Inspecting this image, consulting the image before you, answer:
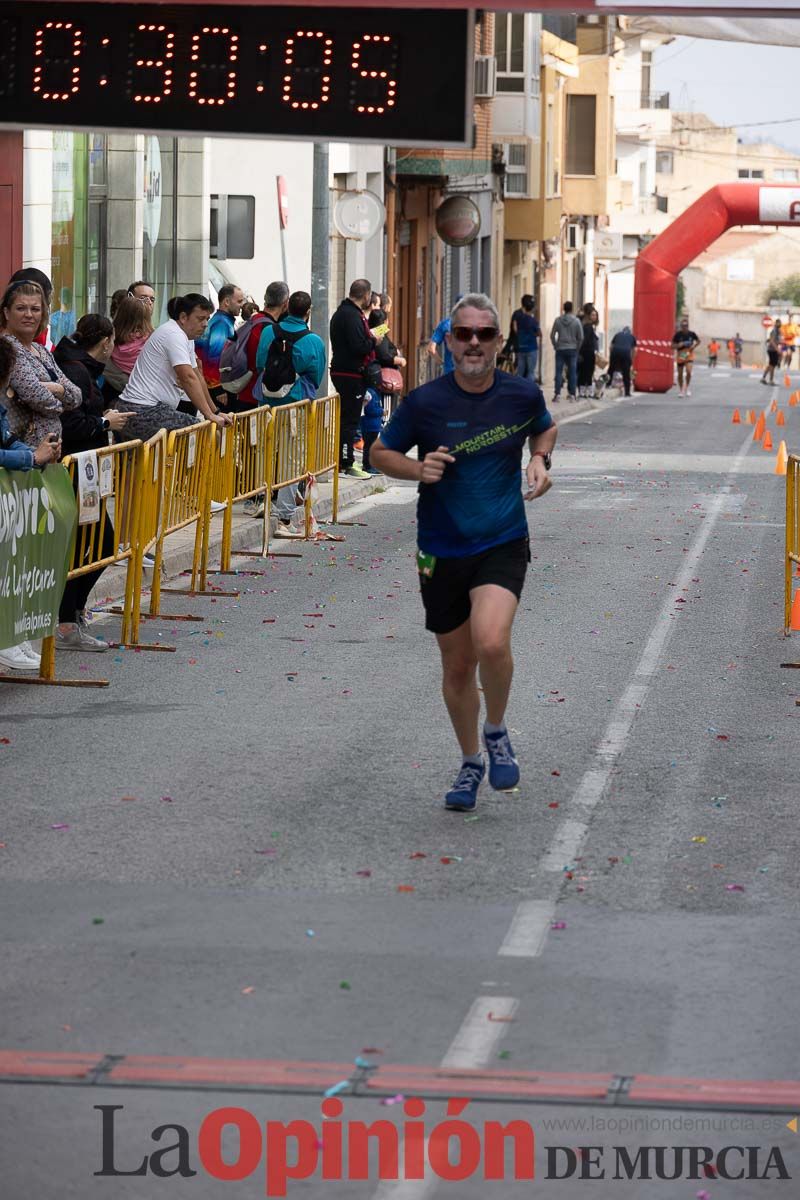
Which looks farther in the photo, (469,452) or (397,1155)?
(469,452)

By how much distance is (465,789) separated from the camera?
27.9 ft

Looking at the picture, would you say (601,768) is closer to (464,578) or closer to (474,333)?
(464,578)

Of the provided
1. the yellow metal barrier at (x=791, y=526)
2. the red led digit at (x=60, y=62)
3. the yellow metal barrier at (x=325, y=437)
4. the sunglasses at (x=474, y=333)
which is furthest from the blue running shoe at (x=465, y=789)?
the yellow metal barrier at (x=325, y=437)

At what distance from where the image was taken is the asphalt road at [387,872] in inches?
220

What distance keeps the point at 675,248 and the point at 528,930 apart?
47.0 m

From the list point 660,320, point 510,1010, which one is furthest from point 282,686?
point 660,320

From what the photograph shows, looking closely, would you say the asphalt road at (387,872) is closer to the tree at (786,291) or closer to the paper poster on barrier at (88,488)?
the paper poster on barrier at (88,488)

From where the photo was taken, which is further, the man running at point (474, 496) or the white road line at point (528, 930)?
the man running at point (474, 496)

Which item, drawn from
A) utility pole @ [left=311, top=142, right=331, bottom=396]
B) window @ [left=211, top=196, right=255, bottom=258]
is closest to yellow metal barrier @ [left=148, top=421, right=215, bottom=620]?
utility pole @ [left=311, top=142, right=331, bottom=396]

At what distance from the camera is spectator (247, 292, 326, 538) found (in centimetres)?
1838

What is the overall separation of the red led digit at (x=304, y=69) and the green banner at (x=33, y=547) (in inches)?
91.3

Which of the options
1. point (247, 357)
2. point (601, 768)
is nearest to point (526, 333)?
point (247, 357)

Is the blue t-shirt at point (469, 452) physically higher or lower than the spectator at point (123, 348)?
lower

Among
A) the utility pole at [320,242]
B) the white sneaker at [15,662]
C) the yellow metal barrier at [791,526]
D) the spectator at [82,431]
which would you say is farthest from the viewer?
the utility pole at [320,242]
